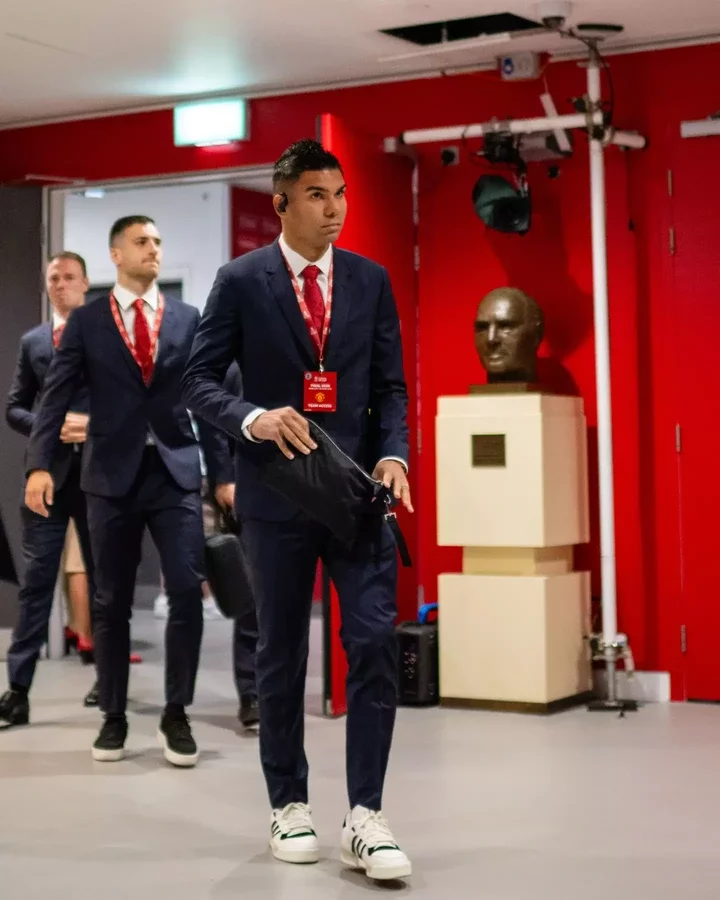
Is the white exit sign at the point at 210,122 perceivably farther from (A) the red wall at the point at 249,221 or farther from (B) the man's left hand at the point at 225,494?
(A) the red wall at the point at 249,221

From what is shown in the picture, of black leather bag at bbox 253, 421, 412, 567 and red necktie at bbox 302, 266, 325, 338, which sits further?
red necktie at bbox 302, 266, 325, 338

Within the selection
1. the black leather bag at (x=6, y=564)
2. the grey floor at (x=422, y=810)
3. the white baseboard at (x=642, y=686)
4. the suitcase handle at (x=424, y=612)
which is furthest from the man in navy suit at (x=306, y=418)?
the white baseboard at (x=642, y=686)

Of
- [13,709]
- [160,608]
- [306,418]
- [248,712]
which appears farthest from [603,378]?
[160,608]

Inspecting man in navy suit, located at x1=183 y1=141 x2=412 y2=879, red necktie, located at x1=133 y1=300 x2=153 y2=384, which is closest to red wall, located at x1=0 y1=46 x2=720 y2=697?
red necktie, located at x1=133 y1=300 x2=153 y2=384

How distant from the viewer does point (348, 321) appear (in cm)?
323

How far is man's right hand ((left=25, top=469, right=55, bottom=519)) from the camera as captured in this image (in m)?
4.51

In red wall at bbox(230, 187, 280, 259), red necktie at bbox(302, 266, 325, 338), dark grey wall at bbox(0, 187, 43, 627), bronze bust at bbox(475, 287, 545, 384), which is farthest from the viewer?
red wall at bbox(230, 187, 280, 259)

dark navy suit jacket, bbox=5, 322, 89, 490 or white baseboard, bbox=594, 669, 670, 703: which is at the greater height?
dark navy suit jacket, bbox=5, 322, 89, 490

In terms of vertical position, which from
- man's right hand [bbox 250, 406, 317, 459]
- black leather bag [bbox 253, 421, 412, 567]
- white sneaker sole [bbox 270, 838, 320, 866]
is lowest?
white sneaker sole [bbox 270, 838, 320, 866]

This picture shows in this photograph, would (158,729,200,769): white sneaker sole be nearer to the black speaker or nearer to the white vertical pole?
the black speaker

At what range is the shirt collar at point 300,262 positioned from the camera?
3.27m

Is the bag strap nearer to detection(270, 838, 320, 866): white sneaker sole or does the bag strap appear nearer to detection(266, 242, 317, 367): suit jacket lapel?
detection(266, 242, 317, 367): suit jacket lapel

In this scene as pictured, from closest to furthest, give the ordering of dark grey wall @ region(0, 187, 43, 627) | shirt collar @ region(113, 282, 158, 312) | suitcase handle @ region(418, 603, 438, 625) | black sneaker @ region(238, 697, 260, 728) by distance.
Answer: shirt collar @ region(113, 282, 158, 312)
black sneaker @ region(238, 697, 260, 728)
suitcase handle @ region(418, 603, 438, 625)
dark grey wall @ region(0, 187, 43, 627)

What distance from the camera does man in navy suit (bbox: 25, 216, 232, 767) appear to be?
177 inches
